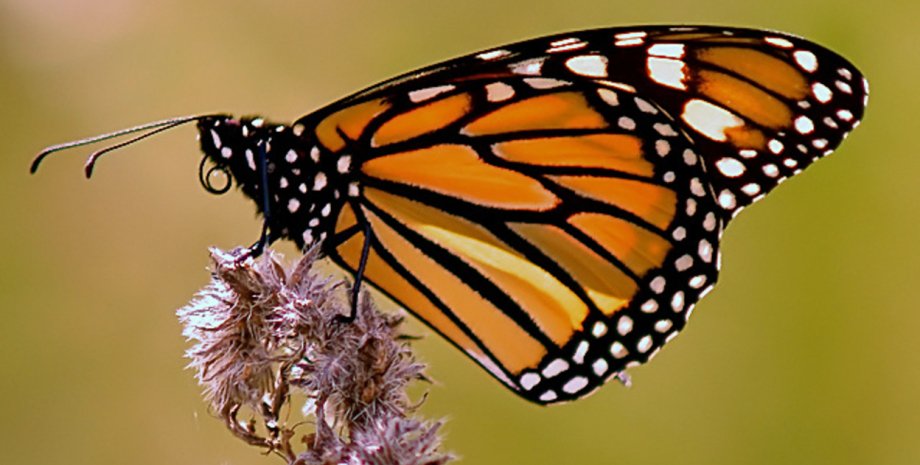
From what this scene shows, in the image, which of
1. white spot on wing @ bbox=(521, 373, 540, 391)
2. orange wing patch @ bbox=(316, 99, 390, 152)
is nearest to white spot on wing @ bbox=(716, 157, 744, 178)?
white spot on wing @ bbox=(521, 373, 540, 391)

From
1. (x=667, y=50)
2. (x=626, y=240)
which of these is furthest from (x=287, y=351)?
(x=667, y=50)

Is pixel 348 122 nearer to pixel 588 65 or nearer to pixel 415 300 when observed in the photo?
pixel 415 300

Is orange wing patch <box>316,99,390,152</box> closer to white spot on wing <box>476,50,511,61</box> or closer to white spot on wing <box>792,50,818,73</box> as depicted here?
white spot on wing <box>476,50,511,61</box>

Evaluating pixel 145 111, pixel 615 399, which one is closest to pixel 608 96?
pixel 615 399

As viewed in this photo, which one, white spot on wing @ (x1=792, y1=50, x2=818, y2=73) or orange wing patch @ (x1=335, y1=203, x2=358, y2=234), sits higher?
white spot on wing @ (x1=792, y1=50, x2=818, y2=73)

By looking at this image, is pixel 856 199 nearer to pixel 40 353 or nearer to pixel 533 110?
pixel 533 110

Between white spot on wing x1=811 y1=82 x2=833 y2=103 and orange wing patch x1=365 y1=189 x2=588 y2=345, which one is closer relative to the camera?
white spot on wing x1=811 y1=82 x2=833 y2=103
